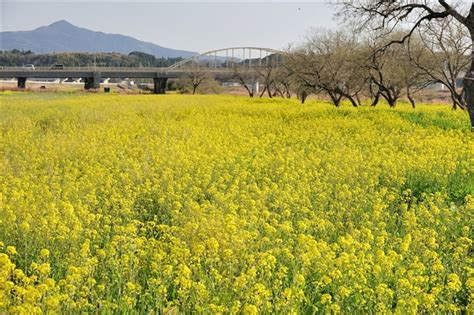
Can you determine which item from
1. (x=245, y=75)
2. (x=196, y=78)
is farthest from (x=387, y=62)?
(x=196, y=78)

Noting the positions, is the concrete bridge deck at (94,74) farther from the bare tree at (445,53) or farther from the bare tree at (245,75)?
the bare tree at (445,53)

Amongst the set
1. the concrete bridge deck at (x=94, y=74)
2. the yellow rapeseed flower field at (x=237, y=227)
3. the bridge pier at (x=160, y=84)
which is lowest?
the yellow rapeseed flower field at (x=237, y=227)

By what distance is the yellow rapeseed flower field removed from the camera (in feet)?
14.2

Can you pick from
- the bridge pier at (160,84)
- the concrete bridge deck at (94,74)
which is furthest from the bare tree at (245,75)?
the bridge pier at (160,84)

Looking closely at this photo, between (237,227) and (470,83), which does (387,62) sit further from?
(237,227)

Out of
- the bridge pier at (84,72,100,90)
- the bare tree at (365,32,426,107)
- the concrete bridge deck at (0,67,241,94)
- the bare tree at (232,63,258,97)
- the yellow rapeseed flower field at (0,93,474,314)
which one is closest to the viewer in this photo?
the yellow rapeseed flower field at (0,93,474,314)

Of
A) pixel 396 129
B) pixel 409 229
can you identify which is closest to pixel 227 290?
pixel 409 229

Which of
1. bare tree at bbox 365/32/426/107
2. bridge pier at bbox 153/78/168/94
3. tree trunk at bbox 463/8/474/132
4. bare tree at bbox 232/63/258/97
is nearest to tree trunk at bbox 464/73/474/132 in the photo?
tree trunk at bbox 463/8/474/132

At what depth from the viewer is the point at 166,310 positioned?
414 cm

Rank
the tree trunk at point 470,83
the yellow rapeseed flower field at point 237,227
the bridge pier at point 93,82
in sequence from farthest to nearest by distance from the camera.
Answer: the bridge pier at point 93,82 < the tree trunk at point 470,83 < the yellow rapeseed flower field at point 237,227

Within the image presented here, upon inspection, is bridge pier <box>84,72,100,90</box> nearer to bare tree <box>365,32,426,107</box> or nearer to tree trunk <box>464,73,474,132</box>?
bare tree <box>365,32,426,107</box>

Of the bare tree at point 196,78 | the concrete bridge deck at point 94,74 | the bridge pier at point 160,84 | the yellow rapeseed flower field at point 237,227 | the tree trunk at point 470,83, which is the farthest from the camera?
the bridge pier at point 160,84

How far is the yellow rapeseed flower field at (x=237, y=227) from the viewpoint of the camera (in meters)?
4.34

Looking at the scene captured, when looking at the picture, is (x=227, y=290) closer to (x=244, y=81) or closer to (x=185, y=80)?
(x=244, y=81)
